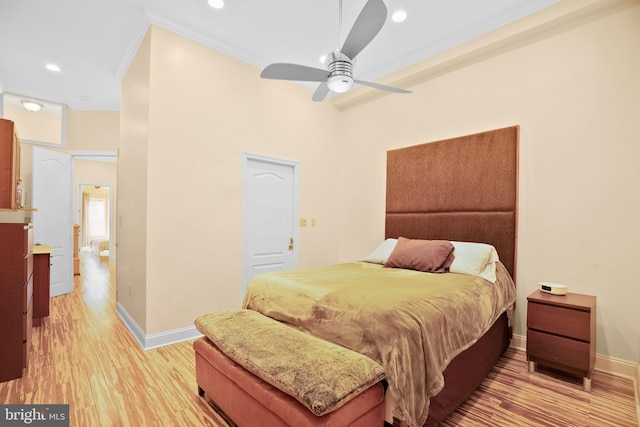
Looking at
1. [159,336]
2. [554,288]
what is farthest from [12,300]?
[554,288]

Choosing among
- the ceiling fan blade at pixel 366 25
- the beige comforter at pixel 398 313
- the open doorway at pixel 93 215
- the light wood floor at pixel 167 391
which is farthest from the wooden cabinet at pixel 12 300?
the open doorway at pixel 93 215

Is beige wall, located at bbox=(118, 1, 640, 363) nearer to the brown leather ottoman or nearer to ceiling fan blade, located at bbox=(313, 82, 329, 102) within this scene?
ceiling fan blade, located at bbox=(313, 82, 329, 102)

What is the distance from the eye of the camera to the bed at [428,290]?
1.53 meters

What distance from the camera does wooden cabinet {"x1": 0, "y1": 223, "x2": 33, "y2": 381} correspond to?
2113 millimetres

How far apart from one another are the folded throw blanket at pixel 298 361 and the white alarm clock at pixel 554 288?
6.30 ft

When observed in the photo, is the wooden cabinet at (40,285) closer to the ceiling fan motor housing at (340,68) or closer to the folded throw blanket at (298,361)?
the folded throw blanket at (298,361)

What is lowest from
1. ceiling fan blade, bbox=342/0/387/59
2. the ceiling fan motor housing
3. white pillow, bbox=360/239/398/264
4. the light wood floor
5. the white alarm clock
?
the light wood floor

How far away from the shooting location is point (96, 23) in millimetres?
2947

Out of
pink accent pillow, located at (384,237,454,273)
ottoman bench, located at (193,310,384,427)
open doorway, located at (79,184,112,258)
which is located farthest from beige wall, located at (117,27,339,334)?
open doorway, located at (79,184,112,258)

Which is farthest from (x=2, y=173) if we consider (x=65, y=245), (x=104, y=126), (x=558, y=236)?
(x=558, y=236)

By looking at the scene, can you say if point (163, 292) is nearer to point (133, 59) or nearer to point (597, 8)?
point (133, 59)

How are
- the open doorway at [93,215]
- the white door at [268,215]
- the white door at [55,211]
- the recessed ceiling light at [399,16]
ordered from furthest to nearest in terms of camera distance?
the open doorway at [93,215]
the white door at [55,211]
the white door at [268,215]
the recessed ceiling light at [399,16]

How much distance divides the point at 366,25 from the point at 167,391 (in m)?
2.74

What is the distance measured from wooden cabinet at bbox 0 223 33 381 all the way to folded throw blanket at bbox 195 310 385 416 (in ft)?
4.70
